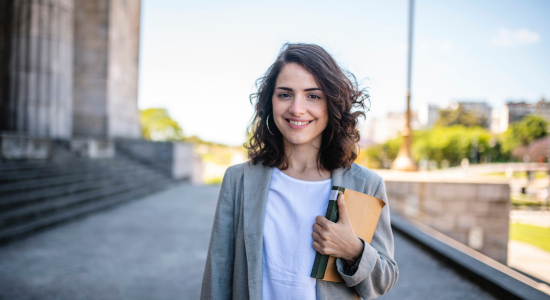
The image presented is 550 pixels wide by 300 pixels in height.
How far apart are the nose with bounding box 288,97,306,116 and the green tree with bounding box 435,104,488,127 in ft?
184

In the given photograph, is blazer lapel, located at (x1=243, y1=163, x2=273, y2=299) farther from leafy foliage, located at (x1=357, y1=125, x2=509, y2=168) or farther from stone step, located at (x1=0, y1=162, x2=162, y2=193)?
leafy foliage, located at (x1=357, y1=125, x2=509, y2=168)

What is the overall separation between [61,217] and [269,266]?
6.64 meters

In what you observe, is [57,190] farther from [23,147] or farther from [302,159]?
[302,159]

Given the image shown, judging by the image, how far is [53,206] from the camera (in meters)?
6.69

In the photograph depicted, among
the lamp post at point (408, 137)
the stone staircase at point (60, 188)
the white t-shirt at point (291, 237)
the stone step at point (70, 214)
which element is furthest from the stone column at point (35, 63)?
the white t-shirt at point (291, 237)

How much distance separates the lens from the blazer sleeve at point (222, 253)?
1460 mm

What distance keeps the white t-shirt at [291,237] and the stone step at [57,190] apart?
6385 mm

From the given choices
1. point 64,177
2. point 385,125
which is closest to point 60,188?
point 64,177

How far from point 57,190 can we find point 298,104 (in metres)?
8.10

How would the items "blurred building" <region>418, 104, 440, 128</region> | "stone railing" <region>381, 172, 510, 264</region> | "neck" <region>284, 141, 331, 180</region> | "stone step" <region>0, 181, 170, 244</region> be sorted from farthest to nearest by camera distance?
"blurred building" <region>418, 104, 440, 128</region> < "stone railing" <region>381, 172, 510, 264</region> < "stone step" <region>0, 181, 170, 244</region> < "neck" <region>284, 141, 331, 180</region>

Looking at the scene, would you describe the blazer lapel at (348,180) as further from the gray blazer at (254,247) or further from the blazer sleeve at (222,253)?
the blazer sleeve at (222,253)

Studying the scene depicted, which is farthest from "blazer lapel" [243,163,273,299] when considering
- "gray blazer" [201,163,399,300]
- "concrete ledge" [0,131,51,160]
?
"concrete ledge" [0,131,51,160]

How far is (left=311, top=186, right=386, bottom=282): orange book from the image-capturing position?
1.33 m

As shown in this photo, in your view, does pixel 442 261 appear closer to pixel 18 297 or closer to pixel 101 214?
pixel 18 297
